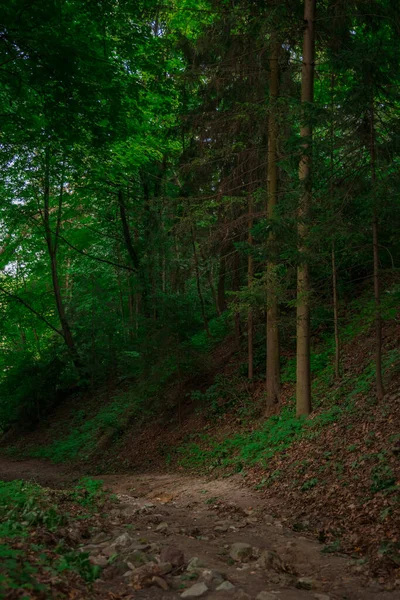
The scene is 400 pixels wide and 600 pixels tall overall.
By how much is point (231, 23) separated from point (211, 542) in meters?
11.1

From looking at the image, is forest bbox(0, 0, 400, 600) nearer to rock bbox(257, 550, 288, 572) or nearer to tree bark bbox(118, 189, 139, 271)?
rock bbox(257, 550, 288, 572)

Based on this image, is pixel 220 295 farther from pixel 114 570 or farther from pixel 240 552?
pixel 114 570

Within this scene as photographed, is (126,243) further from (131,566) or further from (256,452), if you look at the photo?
(131,566)

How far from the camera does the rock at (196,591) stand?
410cm

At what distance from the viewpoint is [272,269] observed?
11.5 metres

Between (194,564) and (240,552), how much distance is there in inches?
32.3

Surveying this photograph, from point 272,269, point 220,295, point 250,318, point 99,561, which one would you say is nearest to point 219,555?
point 99,561

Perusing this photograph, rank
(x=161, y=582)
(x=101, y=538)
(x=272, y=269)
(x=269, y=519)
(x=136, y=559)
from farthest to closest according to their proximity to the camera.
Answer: (x=272, y=269), (x=269, y=519), (x=101, y=538), (x=136, y=559), (x=161, y=582)

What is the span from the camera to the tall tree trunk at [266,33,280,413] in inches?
443

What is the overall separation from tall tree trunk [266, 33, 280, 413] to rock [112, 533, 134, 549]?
6.71m

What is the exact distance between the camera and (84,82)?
7074 millimetres

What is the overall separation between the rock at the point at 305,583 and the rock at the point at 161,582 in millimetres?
1339

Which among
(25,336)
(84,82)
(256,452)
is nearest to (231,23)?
(84,82)

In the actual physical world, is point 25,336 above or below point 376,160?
below
